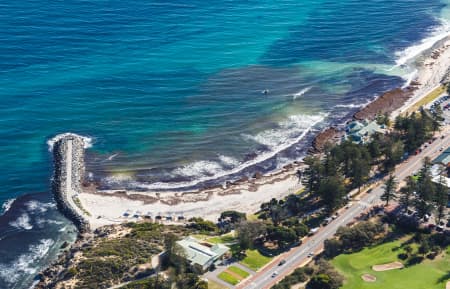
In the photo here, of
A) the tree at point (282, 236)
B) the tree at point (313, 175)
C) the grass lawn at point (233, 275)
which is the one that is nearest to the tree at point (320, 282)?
the grass lawn at point (233, 275)

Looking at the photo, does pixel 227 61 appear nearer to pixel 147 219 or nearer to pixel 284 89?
pixel 284 89

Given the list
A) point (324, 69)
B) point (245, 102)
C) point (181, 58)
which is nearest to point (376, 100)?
point (324, 69)

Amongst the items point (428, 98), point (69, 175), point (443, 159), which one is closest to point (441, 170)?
point (443, 159)

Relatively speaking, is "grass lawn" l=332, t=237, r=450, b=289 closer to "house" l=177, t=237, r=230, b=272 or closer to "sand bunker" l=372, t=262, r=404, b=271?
"sand bunker" l=372, t=262, r=404, b=271

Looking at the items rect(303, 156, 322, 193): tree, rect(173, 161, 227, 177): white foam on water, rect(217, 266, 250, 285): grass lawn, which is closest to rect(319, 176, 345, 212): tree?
rect(303, 156, 322, 193): tree

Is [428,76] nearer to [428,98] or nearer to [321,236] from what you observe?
[428,98]

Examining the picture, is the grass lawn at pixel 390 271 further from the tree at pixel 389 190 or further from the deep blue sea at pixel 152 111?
the deep blue sea at pixel 152 111
